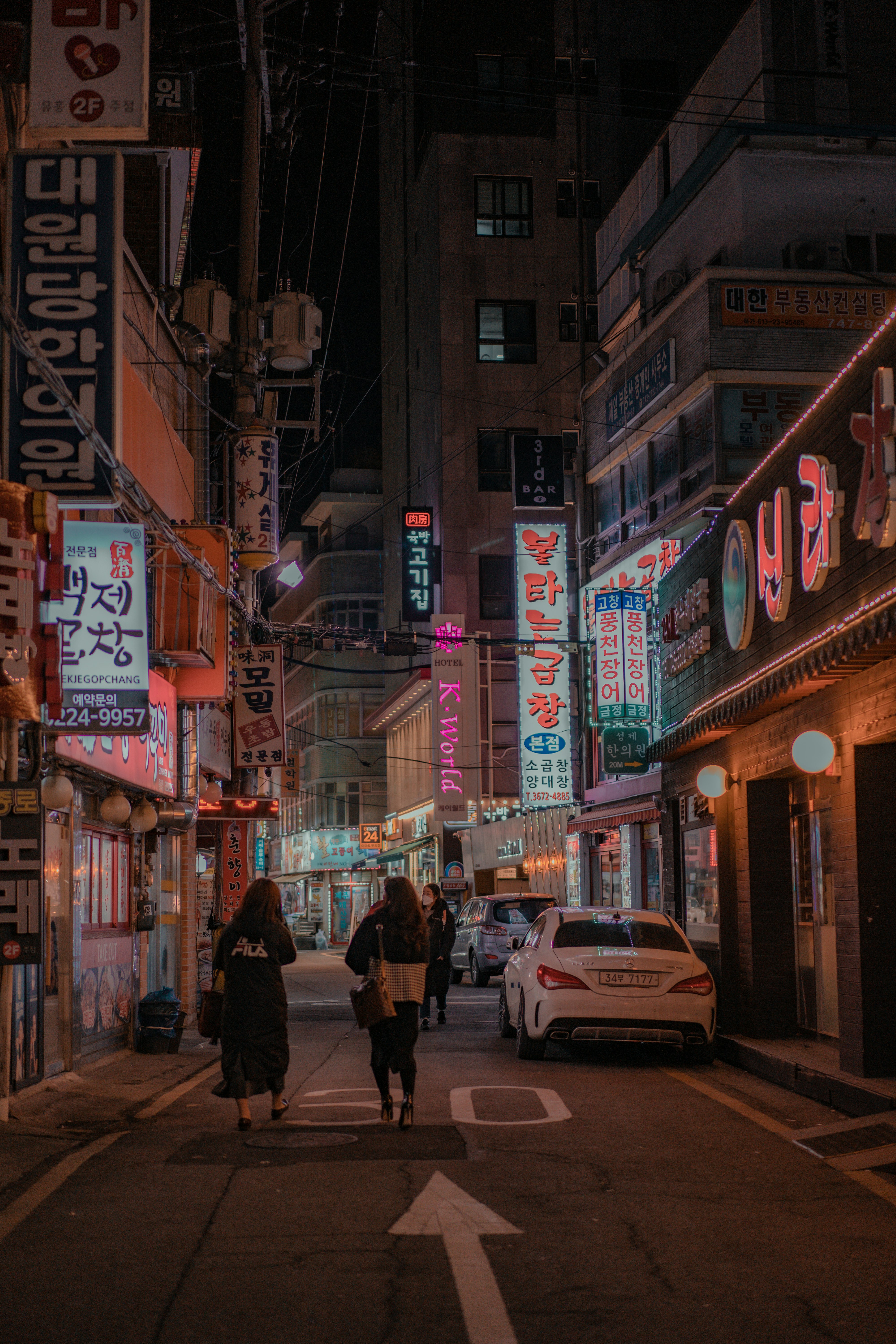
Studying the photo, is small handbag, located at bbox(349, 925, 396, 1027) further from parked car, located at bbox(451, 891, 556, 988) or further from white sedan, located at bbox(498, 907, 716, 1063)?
parked car, located at bbox(451, 891, 556, 988)

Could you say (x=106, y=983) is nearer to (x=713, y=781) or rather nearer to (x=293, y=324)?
(x=713, y=781)

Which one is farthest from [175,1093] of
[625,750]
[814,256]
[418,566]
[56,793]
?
[418,566]

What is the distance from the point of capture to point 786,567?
12.5 m

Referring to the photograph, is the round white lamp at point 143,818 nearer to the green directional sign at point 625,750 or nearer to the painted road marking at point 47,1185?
the painted road marking at point 47,1185

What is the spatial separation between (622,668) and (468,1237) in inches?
751

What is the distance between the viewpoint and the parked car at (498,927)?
2748cm

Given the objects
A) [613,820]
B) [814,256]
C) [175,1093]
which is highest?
[814,256]

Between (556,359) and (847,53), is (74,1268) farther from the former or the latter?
(556,359)

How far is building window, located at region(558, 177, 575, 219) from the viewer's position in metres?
49.6

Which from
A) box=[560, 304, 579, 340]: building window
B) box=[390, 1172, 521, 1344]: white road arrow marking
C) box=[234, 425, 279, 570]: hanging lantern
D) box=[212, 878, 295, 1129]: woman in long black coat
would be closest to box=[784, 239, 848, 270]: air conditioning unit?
box=[234, 425, 279, 570]: hanging lantern

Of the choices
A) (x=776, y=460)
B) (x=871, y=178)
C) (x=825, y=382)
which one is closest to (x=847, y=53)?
(x=871, y=178)

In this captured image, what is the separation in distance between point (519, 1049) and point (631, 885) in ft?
51.2

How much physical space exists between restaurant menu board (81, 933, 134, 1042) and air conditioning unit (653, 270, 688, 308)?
17590mm

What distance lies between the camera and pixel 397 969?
10.1 meters
